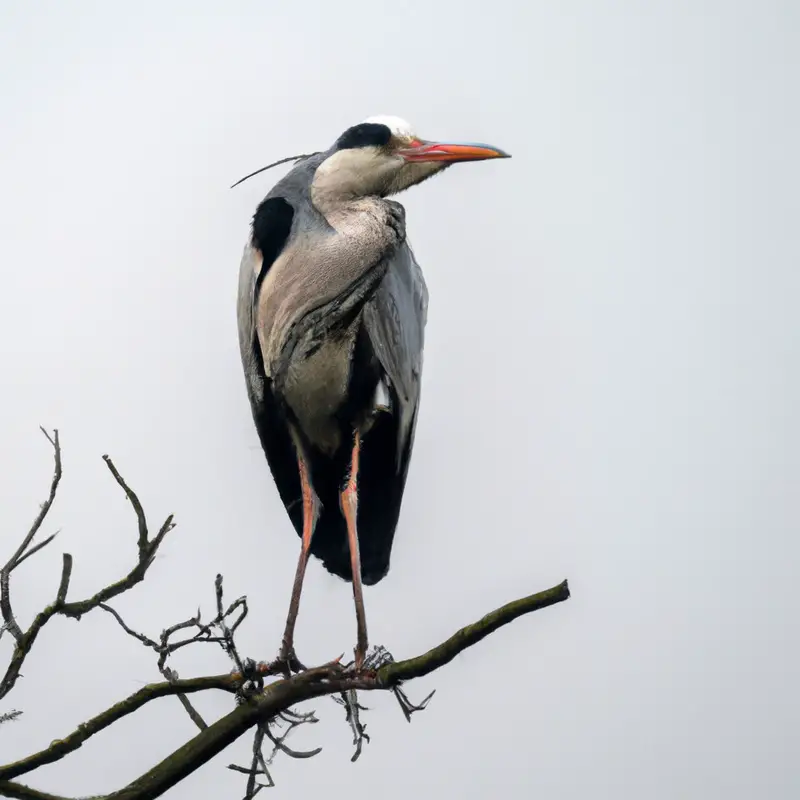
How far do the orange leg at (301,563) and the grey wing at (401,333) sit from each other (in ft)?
1.08

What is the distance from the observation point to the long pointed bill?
177 inches

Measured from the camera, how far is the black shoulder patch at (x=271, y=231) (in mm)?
4410

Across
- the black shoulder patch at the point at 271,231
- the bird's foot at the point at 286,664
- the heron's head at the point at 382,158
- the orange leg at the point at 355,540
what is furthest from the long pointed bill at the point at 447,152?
the bird's foot at the point at 286,664

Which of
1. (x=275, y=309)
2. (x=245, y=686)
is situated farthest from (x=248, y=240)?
(x=245, y=686)

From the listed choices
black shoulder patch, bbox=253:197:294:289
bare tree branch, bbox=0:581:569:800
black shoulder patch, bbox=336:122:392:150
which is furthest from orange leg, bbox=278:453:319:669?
black shoulder patch, bbox=336:122:392:150

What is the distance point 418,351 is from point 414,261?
1.07 ft

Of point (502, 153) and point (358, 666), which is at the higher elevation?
point (502, 153)

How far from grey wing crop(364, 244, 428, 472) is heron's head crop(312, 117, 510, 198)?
25cm

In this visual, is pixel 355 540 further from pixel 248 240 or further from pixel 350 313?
pixel 248 240

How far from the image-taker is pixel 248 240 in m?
4.50

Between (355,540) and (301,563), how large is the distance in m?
0.19

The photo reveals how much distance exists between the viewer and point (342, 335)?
169 inches

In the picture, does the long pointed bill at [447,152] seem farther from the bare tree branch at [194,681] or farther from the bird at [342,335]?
the bare tree branch at [194,681]

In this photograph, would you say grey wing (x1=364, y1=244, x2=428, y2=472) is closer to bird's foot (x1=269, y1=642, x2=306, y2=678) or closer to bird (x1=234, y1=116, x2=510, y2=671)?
bird (x1=234, y1=116, x2=510, y2=671)
